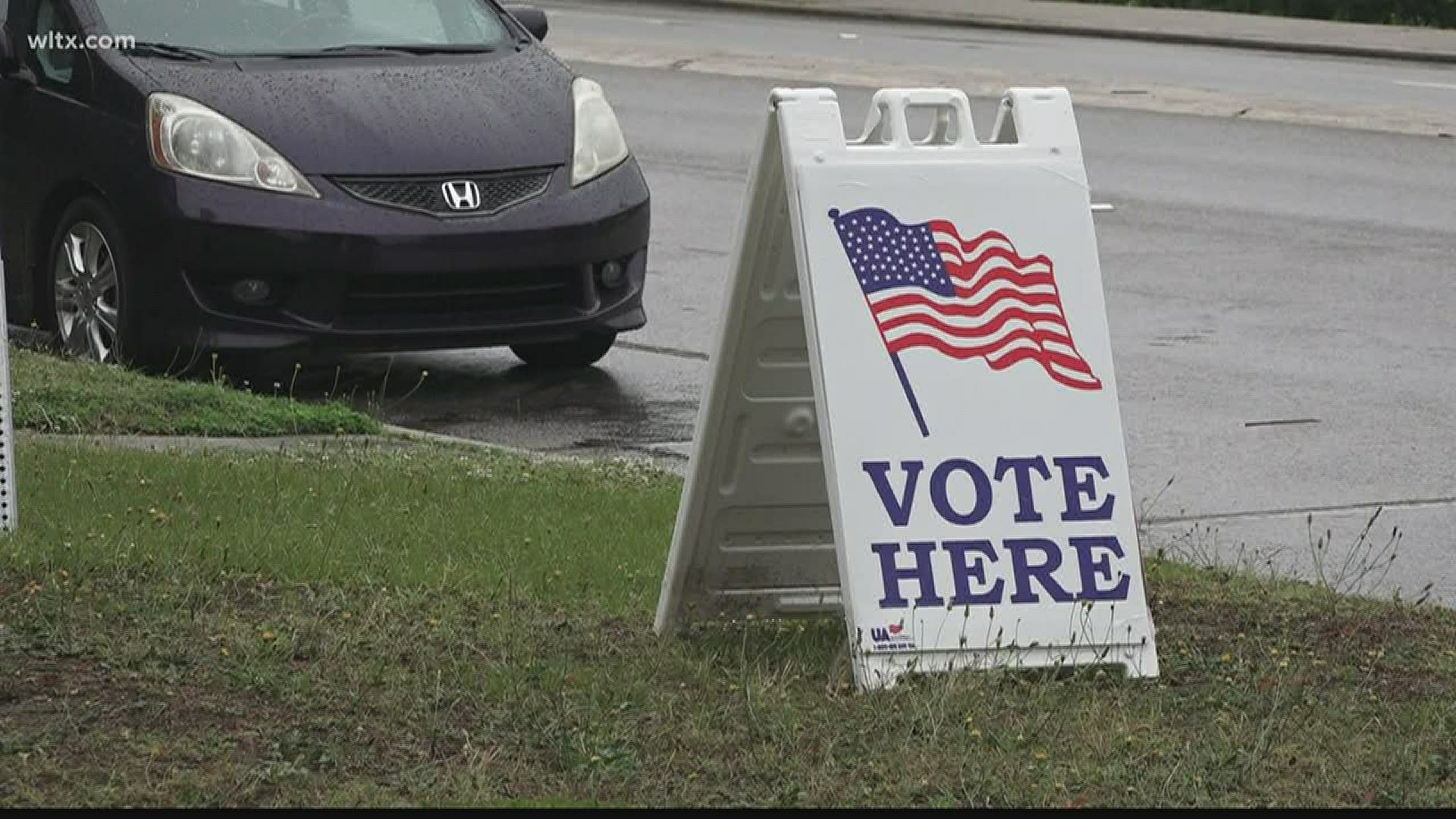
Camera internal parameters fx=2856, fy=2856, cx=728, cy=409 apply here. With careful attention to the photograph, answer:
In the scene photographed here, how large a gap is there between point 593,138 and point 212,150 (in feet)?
4.86

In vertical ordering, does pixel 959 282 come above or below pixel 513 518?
above

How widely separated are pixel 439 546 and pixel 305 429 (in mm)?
2340

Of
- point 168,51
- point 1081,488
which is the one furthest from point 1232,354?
point 1081,488

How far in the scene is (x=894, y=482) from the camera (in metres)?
5.91

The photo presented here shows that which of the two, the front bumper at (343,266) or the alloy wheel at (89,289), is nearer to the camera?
the front bumper at (343,266)

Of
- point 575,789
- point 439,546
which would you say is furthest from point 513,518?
point 575,789

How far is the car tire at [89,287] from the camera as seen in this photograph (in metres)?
10.6

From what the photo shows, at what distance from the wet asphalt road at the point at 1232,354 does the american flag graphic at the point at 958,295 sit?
6.63 feet

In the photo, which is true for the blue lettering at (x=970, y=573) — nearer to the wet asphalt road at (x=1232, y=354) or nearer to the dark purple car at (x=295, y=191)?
the wet asphalt road at (x=1232, y=354)

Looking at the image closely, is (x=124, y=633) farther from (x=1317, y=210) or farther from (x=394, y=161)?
(x=1317, y=210)

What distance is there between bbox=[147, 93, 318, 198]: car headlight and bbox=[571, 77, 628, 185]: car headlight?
1.09 m

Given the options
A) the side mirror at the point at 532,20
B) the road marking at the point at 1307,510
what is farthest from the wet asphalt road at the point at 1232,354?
the side mirror at the point at 532,20

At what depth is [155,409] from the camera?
9.55 meters

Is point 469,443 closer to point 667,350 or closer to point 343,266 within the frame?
point 343,266
